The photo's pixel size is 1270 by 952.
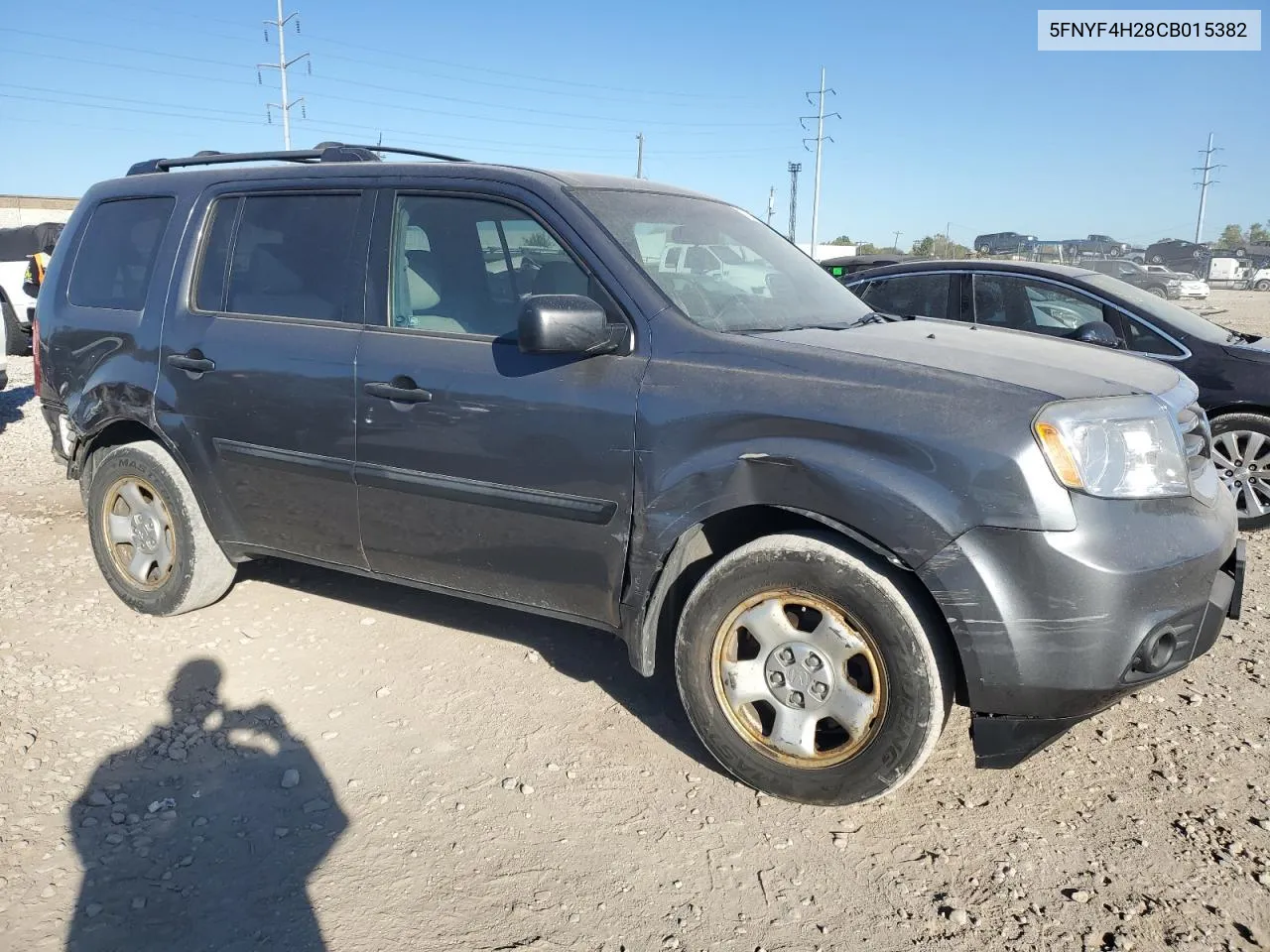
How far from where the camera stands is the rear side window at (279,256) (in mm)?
3777

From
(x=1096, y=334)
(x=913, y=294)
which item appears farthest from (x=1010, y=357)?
(x=913, y=294)

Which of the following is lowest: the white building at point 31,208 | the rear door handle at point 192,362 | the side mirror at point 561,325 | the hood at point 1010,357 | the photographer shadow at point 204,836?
the photographer shadow at point 204,836

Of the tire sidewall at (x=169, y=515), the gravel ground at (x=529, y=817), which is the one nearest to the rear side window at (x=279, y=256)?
the tire sidewall at (x=169, y=515)

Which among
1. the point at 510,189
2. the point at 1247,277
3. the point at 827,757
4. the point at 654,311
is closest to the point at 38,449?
the point at 510,189

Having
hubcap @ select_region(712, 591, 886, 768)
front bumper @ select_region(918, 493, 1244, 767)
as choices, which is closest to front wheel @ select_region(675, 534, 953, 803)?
hubcap @ select_region(712, 591, 886, 768)

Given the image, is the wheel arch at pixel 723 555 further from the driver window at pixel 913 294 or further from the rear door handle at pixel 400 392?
the driver window at pixel 913 294

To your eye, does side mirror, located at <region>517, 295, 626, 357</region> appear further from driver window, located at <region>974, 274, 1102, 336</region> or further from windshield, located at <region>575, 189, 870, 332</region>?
driver window, located at <region>974, 274, 1102, 336</region>

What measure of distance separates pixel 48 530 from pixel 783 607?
4893 mm

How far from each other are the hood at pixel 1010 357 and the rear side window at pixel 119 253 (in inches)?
116

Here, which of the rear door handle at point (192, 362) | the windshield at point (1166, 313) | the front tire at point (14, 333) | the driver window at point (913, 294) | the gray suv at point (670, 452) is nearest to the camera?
the gray suv at point (670, 452)

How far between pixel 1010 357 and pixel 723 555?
1.09 m

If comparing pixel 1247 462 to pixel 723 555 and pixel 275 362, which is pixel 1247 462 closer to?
pixel 723 555

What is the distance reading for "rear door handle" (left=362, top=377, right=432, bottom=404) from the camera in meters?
3.45

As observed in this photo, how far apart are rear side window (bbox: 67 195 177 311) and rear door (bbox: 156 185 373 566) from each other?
0.91 feet
